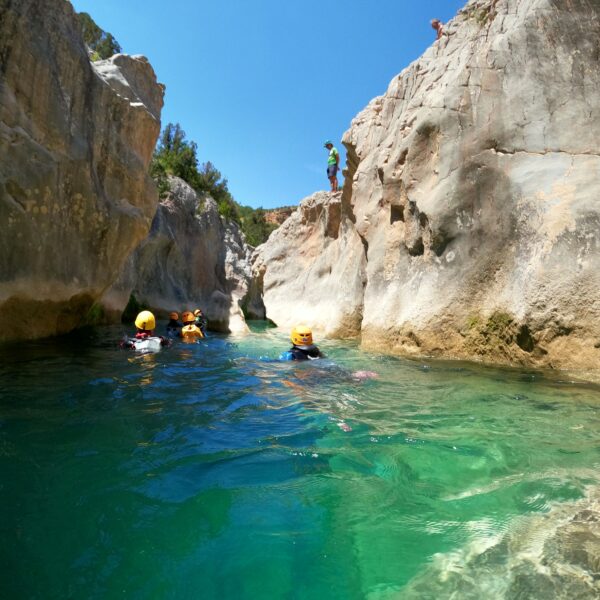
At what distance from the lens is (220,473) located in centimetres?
337

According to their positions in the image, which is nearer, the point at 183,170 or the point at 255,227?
the point at 183,170

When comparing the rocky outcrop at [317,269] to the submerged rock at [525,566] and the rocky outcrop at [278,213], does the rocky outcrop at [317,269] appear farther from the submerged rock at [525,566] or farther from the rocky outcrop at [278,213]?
the rocky outcrop at [278,213]

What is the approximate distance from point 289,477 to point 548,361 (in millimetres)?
5259

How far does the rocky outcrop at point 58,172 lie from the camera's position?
8023 millimetres

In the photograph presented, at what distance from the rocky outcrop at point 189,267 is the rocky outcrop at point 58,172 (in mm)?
4685

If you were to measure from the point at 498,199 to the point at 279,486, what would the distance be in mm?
7200

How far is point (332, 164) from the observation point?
22.1 m

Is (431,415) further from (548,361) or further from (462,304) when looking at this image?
(462,304)

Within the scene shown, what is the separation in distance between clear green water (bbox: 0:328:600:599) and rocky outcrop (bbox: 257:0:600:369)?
76.1 inches

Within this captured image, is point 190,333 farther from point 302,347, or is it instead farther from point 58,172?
point 58,172

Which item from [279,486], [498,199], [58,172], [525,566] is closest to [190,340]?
[58,172]

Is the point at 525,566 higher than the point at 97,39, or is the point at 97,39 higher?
the point at 97,39

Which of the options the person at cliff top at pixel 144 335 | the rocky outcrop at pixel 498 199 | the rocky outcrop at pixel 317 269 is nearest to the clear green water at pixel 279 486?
the rocky outcrop at pixel 498 199

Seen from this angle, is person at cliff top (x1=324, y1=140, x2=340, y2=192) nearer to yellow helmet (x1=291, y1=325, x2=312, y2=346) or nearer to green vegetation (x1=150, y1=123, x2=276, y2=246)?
green vegetation (x1=150, y1=123, x2=276, y2=246)
